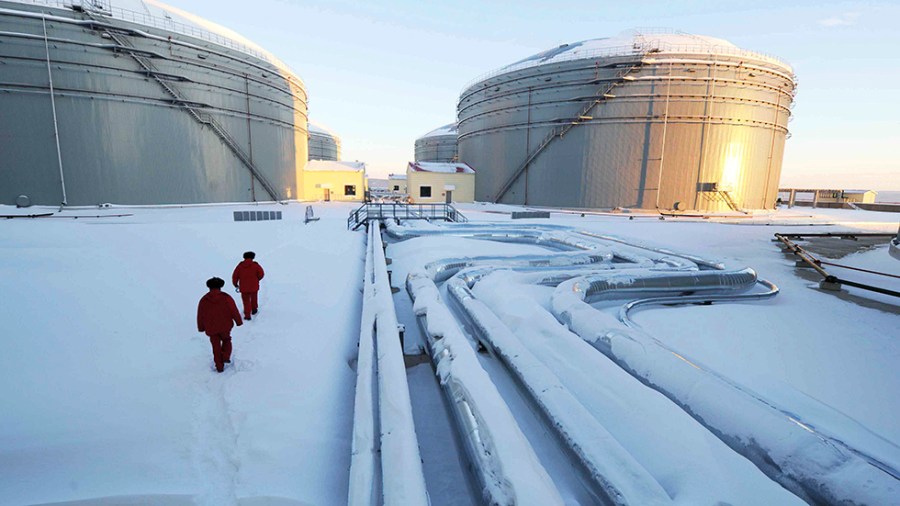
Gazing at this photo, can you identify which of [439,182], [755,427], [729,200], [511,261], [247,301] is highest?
[439,182]

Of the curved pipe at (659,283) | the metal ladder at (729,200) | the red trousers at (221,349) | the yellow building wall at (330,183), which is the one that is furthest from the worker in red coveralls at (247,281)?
the metal ladder at (729,200)

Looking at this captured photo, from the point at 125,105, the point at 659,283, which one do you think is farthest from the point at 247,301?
the point at 125,105

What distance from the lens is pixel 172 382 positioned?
12.7 feet

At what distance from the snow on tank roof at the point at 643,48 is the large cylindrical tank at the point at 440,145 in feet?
70.4

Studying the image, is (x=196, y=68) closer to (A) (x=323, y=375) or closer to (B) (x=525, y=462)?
(A) (x=323, y=375)

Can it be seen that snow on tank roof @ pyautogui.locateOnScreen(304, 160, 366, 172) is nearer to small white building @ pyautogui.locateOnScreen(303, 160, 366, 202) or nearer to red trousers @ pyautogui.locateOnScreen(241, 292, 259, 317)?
small white building @ pyautogui.locateOnScreen(303, 160, 366, 202)

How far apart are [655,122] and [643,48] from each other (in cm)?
528

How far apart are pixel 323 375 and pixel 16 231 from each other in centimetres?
1158

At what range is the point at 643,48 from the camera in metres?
27.2

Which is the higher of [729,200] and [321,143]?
[321,143]

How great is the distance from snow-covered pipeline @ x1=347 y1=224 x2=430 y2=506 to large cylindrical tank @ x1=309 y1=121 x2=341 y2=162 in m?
51.7

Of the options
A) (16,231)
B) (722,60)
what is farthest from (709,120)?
(16,231)

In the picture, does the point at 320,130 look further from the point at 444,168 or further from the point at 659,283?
the point at 659,283

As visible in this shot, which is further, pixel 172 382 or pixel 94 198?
pixel 94 198
